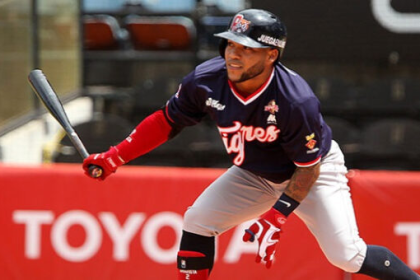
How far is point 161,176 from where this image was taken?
20.2 feet

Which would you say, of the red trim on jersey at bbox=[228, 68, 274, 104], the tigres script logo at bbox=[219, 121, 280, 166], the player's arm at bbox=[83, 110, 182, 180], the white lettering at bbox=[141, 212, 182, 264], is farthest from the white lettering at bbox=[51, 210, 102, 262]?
the red trim on jersey at bbox=[228, 68, 274, 104]

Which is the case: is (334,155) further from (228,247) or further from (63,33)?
(63,33)

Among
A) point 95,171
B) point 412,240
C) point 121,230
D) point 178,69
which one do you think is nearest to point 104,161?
point 95,171

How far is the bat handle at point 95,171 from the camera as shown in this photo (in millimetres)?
4789

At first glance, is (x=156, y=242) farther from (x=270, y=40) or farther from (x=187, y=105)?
(x=270, y=40)

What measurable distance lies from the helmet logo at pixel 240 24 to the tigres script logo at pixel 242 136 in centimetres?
52

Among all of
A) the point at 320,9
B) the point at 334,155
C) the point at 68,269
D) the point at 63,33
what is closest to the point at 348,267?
the point at 334,155

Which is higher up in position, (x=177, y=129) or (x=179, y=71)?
(x=177, y=129)

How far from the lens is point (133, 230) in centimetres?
607

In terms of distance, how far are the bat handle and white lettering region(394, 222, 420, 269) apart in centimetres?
242

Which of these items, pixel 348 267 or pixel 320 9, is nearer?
pixel 348 267

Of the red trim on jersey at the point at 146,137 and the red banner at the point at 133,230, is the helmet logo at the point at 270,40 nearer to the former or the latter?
the red trim on jersey at the point at 146,137

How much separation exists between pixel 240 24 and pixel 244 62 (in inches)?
8.2

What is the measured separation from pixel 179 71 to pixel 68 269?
3.93 m
